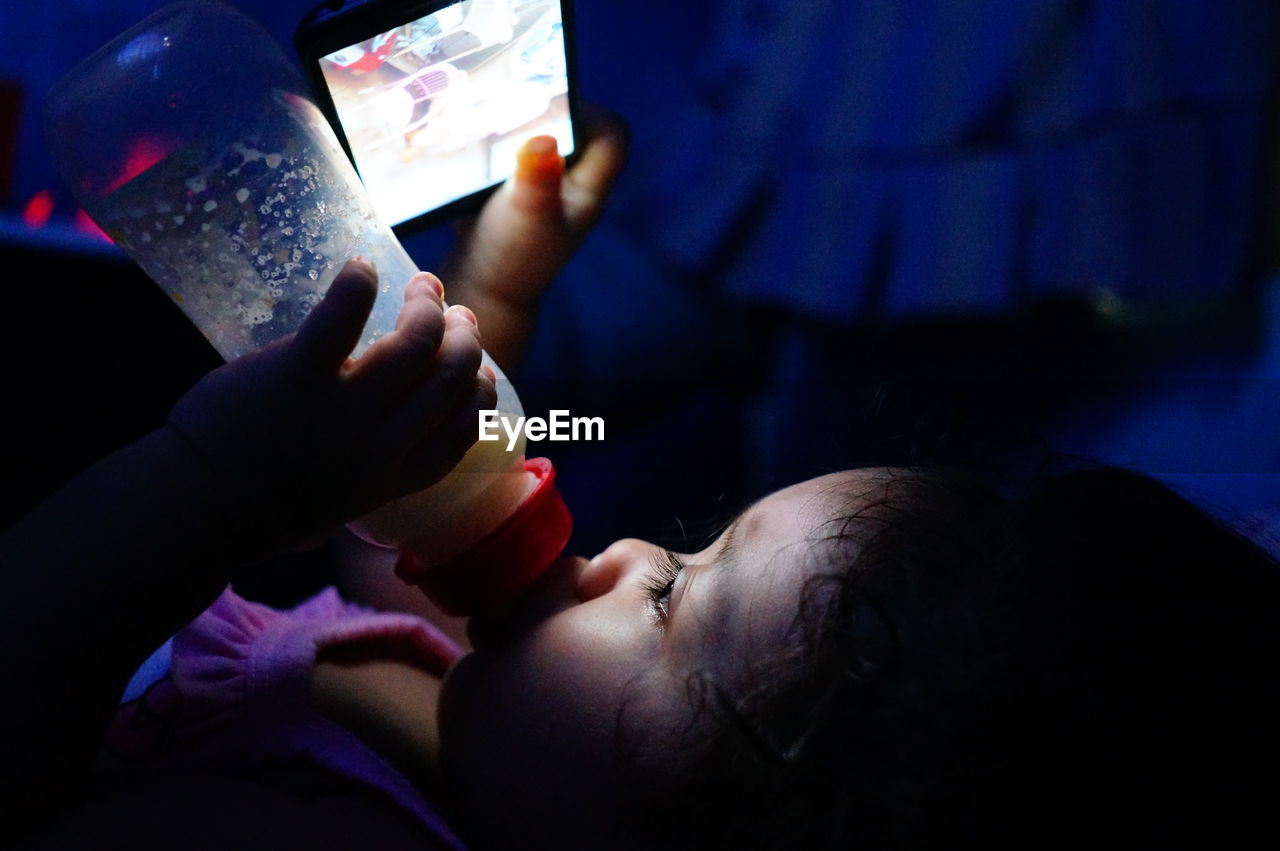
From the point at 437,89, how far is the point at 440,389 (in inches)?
11.9

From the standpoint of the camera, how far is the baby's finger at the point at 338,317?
499mm

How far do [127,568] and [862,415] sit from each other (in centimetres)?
65

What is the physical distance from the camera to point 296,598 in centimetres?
91

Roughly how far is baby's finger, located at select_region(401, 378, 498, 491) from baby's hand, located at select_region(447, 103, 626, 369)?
30 cm

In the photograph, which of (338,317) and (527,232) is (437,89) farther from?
(338,317)

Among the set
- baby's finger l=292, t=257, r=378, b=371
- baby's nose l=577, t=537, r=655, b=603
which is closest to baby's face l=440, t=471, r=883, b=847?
baby's nose l=577, t=537, r=655, b=603

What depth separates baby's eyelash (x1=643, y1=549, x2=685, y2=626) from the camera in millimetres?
615

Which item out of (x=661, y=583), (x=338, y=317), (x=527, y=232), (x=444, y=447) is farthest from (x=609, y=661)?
(x=527, y=232)

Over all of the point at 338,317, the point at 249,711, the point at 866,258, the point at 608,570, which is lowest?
the point at 249,711

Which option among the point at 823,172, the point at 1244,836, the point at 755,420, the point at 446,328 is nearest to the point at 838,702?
the point at 1244,836

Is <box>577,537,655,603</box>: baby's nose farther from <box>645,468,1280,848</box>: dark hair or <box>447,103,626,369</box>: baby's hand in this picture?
<box>447,103,626,369</box>: baby's hand

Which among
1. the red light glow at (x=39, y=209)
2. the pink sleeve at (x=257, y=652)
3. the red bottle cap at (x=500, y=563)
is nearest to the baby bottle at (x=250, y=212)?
the red bottle cap at (x=500, y=563)

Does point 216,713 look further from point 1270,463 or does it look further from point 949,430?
point 1270,463

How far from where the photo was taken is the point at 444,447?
1.85 feet
